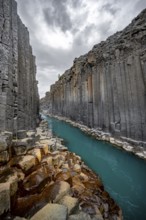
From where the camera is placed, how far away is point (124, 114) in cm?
1204

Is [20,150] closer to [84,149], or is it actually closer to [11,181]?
[11,181]

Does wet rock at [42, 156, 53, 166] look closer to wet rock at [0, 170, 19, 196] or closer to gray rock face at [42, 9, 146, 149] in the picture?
wet rock at [0, 170, 19, 196]

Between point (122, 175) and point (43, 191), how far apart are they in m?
5.54

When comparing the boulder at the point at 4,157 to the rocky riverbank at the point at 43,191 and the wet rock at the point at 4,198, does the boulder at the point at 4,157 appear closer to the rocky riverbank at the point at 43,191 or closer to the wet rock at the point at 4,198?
the rocky riverbank at the point at 43,191

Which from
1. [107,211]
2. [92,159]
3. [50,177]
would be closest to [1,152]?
[50,177]

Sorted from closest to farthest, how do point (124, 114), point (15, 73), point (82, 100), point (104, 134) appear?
point (15, 73) → point (124, 114) → point (104, 134) → point (82, 100)

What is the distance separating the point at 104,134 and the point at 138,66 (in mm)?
7276

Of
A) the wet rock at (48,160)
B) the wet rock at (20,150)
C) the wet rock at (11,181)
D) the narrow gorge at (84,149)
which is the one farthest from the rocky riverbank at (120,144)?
the wet rock at (11,181)

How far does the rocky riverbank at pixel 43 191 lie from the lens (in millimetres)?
3027

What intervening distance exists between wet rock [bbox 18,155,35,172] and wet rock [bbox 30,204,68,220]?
1623mm

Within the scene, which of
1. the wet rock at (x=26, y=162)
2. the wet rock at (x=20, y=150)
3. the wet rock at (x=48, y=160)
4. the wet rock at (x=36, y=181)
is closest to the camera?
the wet rock at (x=36, y=181)

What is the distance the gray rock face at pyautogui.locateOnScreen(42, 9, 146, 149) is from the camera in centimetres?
1050

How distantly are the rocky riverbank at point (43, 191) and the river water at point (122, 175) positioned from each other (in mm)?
1499

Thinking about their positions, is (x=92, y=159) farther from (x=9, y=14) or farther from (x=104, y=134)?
(x=9, y=14)
